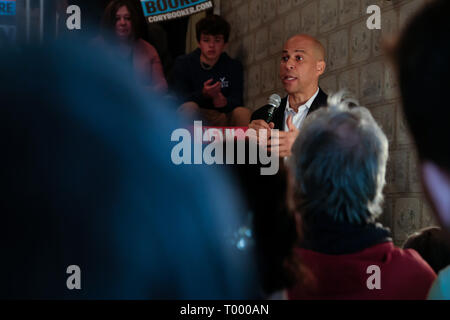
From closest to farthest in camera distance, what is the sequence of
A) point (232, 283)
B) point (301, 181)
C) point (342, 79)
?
point (232, 283)
point (301, 181)
point (342, 79)

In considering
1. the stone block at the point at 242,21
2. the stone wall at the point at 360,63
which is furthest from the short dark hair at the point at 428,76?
the stone block at the point at 242,21

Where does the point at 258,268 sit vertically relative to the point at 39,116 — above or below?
below

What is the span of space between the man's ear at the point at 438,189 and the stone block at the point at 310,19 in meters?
3.81

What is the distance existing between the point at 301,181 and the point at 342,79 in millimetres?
2504

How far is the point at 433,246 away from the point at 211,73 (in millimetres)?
3602

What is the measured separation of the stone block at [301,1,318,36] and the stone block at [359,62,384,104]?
2.67 feet

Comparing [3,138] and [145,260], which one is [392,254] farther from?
[3,138]

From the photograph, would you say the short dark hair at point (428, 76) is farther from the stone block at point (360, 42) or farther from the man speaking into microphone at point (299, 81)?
the stone block at point (360, 42)

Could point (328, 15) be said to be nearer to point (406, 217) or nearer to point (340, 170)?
point (406, 217)

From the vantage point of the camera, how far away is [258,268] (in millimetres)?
933

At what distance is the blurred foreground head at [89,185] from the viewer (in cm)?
46

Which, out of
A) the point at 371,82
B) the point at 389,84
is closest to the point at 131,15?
the point at 371,82

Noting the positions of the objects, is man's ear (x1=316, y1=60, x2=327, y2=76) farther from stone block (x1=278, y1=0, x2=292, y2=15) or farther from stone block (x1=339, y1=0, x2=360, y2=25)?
stone block (x1=278, y1=0, x2=292, y2=15)

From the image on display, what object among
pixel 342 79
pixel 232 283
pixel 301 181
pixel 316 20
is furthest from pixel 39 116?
Answer: pixel 316 20
